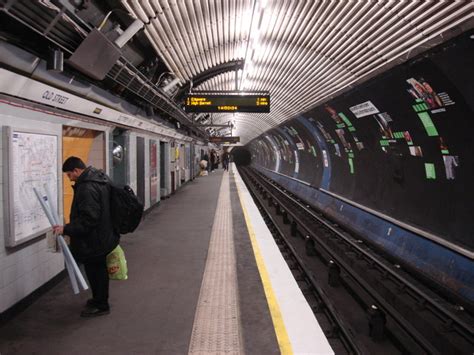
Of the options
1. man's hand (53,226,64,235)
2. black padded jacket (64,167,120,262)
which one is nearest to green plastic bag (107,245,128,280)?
black padded jacket (64,167,120,262)

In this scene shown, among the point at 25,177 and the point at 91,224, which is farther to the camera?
the point at 25,177

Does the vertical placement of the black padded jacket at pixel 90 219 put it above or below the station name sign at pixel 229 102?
below

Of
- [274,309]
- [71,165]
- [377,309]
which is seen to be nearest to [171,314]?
[274,309]

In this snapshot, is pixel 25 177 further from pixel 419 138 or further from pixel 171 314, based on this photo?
pixel 419 138

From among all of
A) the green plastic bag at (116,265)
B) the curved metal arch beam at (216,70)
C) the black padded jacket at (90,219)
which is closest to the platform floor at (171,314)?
the green plastic bag at (116,265)

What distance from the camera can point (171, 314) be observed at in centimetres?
372

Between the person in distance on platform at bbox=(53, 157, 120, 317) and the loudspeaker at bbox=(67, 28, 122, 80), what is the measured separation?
1181 millimetres

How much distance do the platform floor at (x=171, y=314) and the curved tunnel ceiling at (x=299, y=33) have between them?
316 cm

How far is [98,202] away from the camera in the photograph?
134 inches

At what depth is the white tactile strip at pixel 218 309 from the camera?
Answer: 3.08m

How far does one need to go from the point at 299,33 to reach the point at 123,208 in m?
5.03

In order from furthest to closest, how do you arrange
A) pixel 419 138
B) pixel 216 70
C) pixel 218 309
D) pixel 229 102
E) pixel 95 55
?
pixel 229 102, pixel 216 70, pixel 419 138, pixel 95 55, pixel 218 309

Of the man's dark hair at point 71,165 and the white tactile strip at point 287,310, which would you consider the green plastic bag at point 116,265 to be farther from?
the white tactile strip at point 287,310

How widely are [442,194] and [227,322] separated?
16.1 feet
